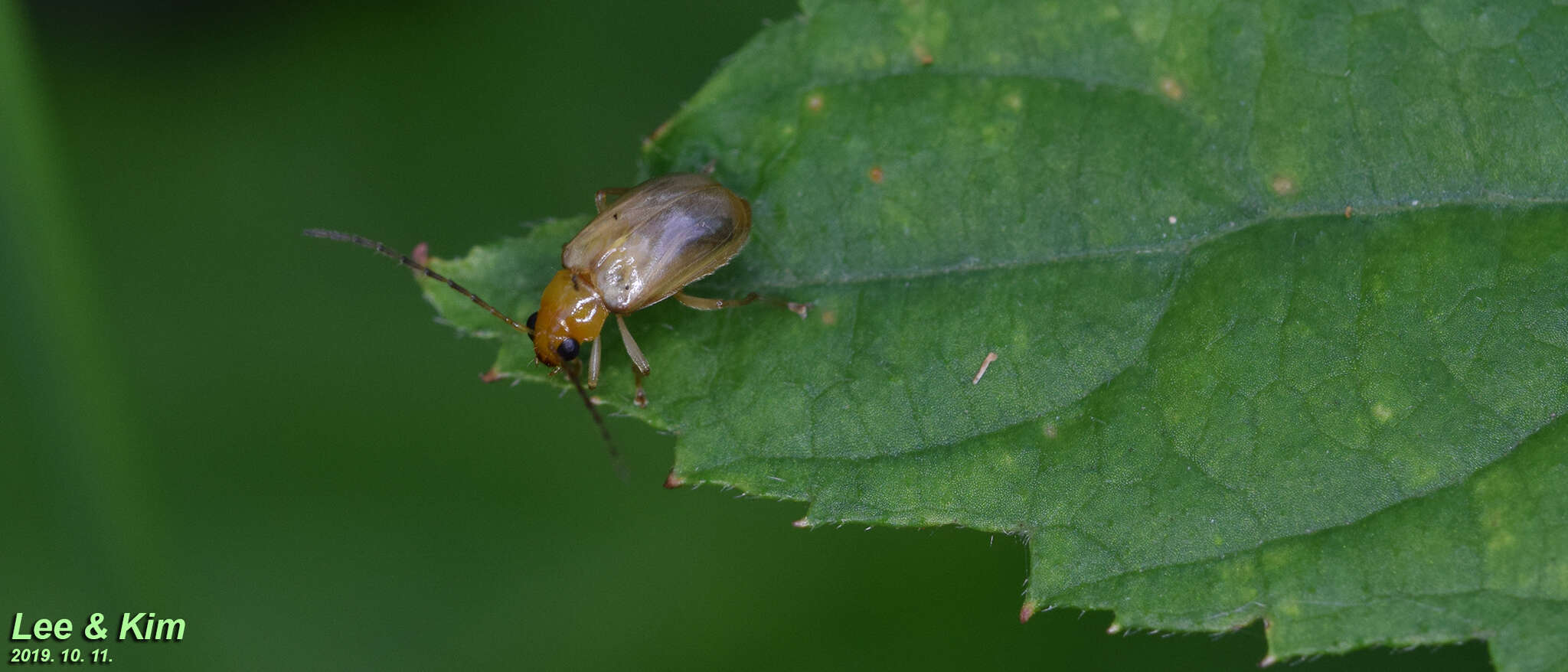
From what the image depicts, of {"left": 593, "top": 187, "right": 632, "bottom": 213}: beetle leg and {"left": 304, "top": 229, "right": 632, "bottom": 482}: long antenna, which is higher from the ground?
{"left": 593, "top": 187, "right": 632, "bottom": 213}: beetle leg

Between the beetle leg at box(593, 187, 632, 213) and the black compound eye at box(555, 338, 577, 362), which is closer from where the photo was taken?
the black compound eye at box(555, 338, 577, 362)

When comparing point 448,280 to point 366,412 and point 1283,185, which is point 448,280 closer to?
point 366,412

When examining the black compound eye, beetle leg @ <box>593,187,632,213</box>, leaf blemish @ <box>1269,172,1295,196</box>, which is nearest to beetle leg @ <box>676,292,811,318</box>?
the black compound eye

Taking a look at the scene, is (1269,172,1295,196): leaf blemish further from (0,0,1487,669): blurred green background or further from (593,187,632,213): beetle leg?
(593,187,632,213): beetle leg

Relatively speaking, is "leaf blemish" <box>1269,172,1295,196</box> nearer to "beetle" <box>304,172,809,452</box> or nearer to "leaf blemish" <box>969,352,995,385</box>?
"leaf blemish" <box>969,352,995,385</box>

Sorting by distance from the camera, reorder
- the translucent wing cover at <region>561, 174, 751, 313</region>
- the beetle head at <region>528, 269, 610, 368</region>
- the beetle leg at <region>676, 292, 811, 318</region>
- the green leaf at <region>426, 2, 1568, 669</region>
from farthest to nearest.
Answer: the beetle head at <region>528, 269, 610, 368</region> < the translucent wing cover at <region>561, 174, 751, 313</region> < the beetle leg at <region>676, 292, 811, 318</region> < the green leaf at <region>426, 2, 1568, 669</region>

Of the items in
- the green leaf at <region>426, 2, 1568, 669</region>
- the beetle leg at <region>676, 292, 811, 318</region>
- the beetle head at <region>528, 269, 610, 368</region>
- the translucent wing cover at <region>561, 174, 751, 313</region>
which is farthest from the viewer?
the beetle head at <region>528, 269, 610, 368</region>

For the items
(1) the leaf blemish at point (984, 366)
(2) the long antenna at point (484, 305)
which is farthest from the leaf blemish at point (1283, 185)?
(2) the long antenna at point (484, 305)

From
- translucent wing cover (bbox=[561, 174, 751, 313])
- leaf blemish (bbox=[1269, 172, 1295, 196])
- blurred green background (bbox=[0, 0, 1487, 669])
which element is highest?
leaf blemish (bbox=[1269, 172, 1295, 196])

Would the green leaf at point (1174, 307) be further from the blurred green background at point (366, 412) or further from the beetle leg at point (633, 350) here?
the blurred green background at point (366, 412)
